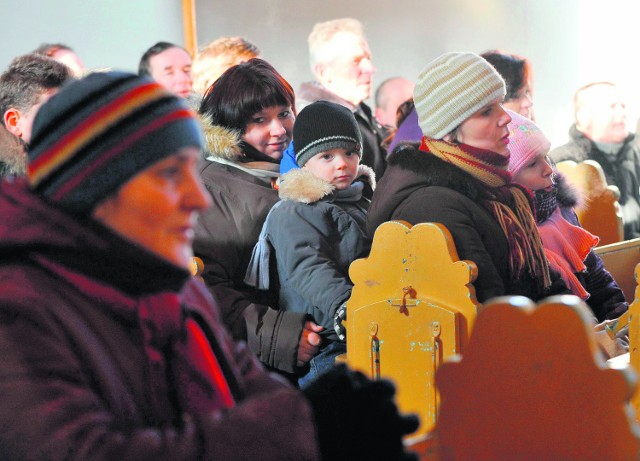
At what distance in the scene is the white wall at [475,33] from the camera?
450 cm

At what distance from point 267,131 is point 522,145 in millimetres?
696

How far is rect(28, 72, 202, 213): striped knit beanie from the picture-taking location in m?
0.94

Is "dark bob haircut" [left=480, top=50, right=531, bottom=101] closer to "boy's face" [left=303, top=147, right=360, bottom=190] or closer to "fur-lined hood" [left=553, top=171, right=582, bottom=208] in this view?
"fur-lined hood" [left=553, top=171, right=582, bottom=208]

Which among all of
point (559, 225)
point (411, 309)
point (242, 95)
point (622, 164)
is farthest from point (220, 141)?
point (622, 164)

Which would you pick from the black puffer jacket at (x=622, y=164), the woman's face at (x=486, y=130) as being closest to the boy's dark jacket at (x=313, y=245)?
the woman's face at (x=486, y=130)

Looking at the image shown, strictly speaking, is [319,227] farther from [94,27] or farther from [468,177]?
[94,27]

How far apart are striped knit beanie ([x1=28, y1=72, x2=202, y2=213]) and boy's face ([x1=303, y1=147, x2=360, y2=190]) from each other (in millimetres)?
1496

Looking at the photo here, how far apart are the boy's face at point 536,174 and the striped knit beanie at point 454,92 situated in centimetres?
26

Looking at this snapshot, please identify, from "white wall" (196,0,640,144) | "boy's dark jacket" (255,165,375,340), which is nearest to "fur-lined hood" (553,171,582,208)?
"boy's dark jacket" (255,165,375,340)

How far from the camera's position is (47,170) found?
95 cm

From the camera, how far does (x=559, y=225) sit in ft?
8.35

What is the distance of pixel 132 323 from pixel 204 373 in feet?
0.32

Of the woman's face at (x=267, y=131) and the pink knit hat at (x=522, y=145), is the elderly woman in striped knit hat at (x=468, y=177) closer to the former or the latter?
the pink knit hat at (x=522, y=145)

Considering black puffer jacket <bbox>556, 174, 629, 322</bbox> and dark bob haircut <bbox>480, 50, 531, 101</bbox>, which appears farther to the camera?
dark bob haircut <bbox>480, 50, 531, 101</bbox>
